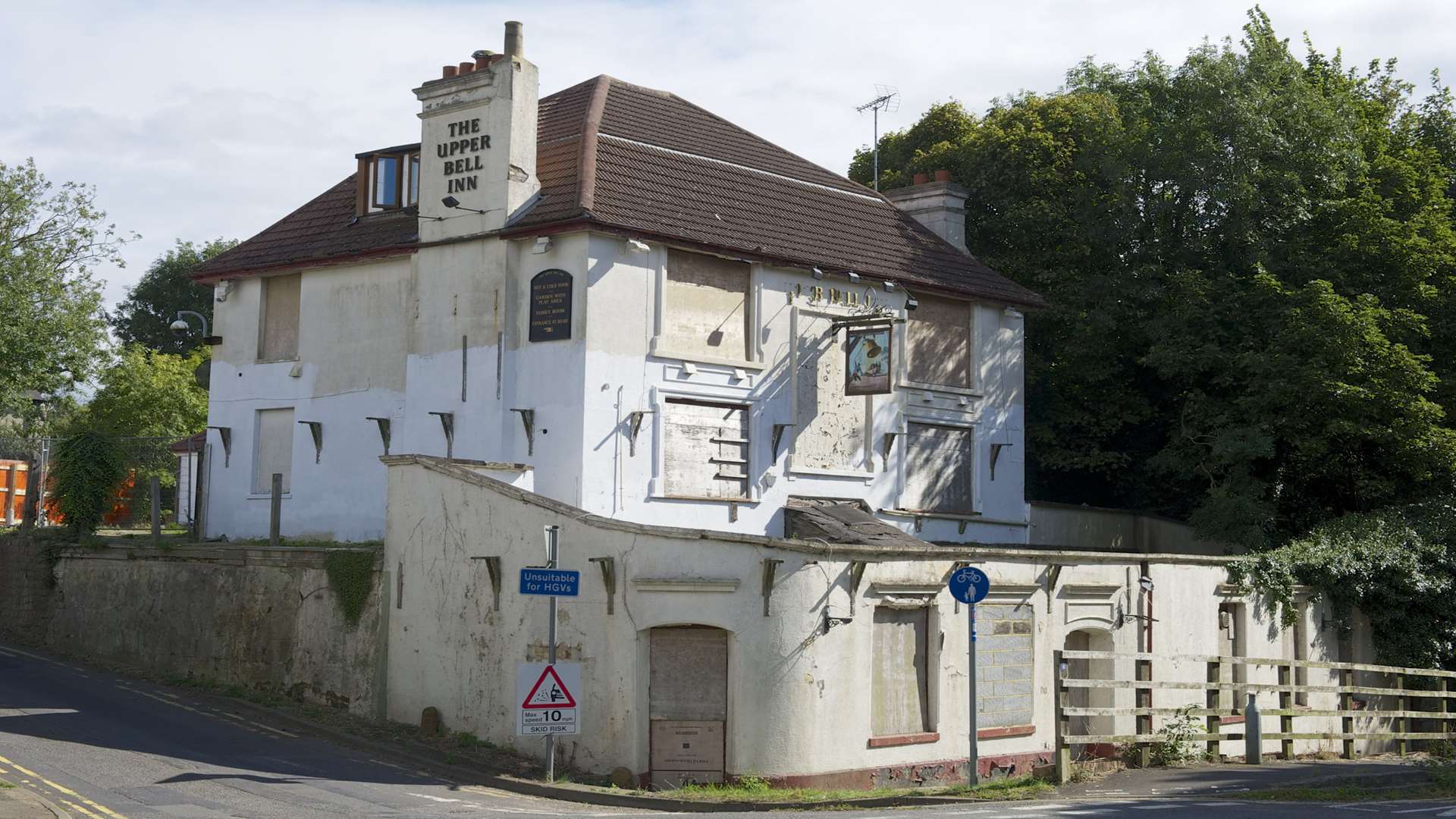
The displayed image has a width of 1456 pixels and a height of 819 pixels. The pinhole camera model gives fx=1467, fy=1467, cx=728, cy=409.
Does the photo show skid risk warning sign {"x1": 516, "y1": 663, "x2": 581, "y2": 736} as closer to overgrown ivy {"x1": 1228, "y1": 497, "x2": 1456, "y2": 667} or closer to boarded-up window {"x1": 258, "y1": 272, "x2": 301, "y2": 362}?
boarded-up window {"x1": 258, "y1": 272, "x2": 301, "y2": 362}

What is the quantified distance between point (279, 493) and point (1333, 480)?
22.3m

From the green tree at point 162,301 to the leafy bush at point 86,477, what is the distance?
41001 millimetres

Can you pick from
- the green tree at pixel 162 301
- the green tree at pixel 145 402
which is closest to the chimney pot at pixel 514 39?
the green tree at pixel 145 402

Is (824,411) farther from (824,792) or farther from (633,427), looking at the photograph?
(824,792)

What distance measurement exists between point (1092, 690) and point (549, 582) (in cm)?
940

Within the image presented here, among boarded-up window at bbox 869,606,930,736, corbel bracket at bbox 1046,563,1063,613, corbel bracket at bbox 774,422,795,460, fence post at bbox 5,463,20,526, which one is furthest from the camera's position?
fence post at bbox 5,463,20,526

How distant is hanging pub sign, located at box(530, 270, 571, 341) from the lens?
25.3m

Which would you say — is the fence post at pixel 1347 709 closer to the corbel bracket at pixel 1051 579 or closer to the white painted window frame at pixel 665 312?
the corbel bracket at pixel 1051 579

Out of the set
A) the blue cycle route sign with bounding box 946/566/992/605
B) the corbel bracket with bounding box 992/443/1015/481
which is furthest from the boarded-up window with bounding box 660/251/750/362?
the blue cycle route sign with bounding box 946/566/992/605

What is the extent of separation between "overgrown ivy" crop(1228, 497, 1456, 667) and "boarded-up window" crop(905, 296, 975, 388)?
751cm

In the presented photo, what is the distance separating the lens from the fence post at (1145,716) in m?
21.3

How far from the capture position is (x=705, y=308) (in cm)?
2703

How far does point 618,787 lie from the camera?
18734 millimetres

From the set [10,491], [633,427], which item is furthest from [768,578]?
[10,491]
